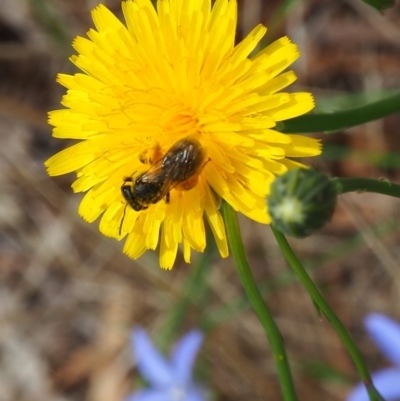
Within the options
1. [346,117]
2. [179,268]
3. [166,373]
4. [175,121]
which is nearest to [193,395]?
[166,373]

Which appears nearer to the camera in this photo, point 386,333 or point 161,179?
point 161,179

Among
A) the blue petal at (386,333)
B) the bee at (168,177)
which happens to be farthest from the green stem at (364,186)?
the blue petal at (386,333)

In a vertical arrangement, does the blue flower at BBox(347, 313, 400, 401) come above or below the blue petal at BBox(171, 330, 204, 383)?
below

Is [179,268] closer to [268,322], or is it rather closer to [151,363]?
[151,363]

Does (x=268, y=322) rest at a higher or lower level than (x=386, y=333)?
higher

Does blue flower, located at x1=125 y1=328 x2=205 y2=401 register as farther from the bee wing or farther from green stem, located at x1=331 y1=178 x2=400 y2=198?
green stem, located at x1=331 y1=178 x2=400 y2=198

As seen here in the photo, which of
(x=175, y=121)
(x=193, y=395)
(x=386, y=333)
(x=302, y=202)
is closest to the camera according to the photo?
(x=302, y=202)

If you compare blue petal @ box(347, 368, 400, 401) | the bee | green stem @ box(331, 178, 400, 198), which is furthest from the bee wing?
blue petal @ box(347, 368, 400, 401)
